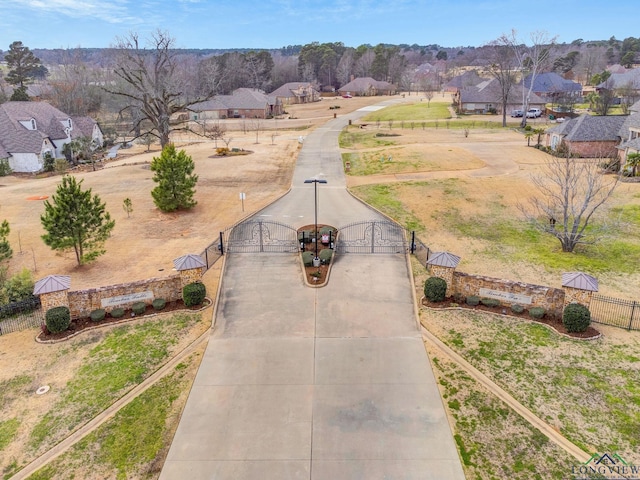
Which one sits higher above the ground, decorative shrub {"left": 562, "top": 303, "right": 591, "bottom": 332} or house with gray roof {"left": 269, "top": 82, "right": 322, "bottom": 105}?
house with gray roof {"left": 269, "top": 82, "right": 322, "bottom": 105}

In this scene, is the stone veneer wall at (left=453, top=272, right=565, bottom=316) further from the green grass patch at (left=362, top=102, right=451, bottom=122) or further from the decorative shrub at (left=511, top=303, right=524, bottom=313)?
the green grass patch at (left=362, top=102, right=451, bottom=122)

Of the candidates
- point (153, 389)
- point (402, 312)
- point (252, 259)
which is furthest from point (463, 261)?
point (153, 389)

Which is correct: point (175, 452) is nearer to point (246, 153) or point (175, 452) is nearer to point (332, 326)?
point (332, 326)

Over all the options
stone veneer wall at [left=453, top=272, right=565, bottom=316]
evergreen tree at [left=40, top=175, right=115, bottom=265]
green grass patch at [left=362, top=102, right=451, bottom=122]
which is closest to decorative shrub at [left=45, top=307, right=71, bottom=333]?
evergreen tree at [left=40, top=175, right=115, bottom=265]

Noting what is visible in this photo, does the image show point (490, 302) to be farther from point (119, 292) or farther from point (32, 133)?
point (32, 133)

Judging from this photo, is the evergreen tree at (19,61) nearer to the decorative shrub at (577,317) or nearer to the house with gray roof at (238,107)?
the house with gray roof at (238,107)

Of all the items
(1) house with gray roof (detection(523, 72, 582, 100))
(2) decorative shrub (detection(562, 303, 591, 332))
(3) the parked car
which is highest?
(1) house with gray roof (detection(523, 72, 582, 100))

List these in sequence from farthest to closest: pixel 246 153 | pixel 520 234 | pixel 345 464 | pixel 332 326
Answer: pixel 246 153 → pixel 520 234 → pixel 332 326 → pixel 345 464

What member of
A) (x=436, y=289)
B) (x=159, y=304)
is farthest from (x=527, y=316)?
(x=159, y=304)
